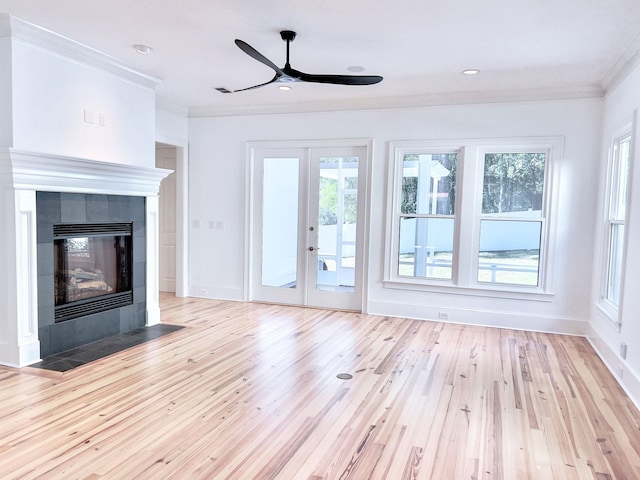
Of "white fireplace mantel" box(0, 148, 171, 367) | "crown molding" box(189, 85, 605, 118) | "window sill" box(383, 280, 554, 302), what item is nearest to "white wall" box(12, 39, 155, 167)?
"white fireplace mantel" box(0, 148, 171, 367)

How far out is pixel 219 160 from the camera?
21.5 ft

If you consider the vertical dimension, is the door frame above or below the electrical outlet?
above

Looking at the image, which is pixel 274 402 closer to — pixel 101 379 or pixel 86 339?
pixel 101 379

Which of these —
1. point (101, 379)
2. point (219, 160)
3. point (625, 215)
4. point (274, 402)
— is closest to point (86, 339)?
point (101, 379)

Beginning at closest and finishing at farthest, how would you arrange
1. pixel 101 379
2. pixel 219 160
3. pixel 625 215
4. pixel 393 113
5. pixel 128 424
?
1. pixel 128 424
2. pixel 101 379
3. pixel 625 215
4. pixel 393 113
5. pixel 219 160

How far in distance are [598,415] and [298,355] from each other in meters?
2.37

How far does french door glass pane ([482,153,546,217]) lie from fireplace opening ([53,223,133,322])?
4133 mm

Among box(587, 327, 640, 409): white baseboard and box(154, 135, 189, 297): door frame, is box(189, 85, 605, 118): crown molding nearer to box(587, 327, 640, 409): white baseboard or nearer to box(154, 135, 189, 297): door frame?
box(154, 135, 189, 297): door frame

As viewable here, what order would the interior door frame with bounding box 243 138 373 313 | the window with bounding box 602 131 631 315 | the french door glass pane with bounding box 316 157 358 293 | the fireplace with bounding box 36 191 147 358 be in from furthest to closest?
the french door glass pane with bounding box 316 157 358 293 → the interior door frame with bounding box 243 138 373 313 → the window with bounding box 602 131 631 315 → the fireplace with bounding box 36 191 147 358

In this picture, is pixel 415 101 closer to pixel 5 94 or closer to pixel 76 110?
pixel 76 110

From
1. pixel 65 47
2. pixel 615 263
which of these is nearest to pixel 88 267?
pixel 65 47

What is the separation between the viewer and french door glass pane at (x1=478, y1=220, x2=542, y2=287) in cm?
530

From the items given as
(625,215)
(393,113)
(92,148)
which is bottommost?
(625,215)

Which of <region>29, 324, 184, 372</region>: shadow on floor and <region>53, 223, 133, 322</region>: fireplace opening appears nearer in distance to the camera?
<region>29, 324, 184, 372</region>: shadow on floor
